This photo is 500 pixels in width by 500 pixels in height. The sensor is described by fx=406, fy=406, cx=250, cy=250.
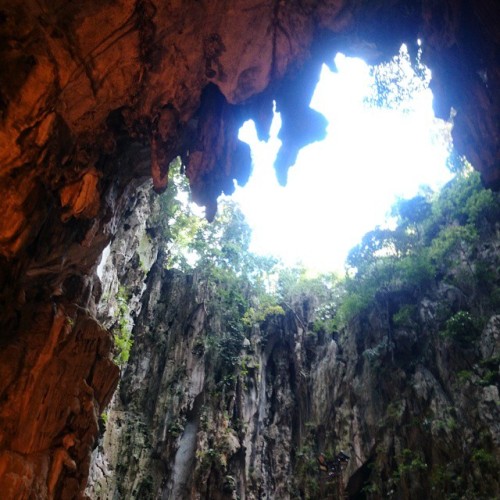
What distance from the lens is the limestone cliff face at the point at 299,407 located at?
40.7 ft

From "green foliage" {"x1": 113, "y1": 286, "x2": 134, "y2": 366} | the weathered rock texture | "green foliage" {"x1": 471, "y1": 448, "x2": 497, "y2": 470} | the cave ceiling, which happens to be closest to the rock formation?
"green foliage" {"x1": 471, "y1": 448, "x2": 497, "y2": 470}

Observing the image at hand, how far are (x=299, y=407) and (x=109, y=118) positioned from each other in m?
13.7

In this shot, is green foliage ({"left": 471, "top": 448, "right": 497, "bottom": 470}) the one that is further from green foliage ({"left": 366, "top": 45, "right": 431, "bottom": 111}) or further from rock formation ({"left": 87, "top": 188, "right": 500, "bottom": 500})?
green foliage ({"left": 366, "top": 45, "right": 431, "bottom": 111})

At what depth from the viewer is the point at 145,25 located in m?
8.70

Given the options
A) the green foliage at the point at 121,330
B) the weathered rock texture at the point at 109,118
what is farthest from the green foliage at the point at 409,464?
the green foliage at the point at 121,330

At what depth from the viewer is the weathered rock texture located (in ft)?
26.1

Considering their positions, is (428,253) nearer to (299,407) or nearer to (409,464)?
(409,464)

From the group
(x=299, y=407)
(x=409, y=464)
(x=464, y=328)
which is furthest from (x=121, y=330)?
(x=464, y=328)

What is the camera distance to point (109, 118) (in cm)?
986

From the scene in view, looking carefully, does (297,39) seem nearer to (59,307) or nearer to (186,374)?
(59,307)

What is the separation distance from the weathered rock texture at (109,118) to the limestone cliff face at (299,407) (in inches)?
200

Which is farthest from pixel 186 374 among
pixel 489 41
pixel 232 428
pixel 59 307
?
pixel 489 41

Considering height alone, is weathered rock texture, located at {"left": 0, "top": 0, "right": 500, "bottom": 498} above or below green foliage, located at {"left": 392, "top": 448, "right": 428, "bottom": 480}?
above

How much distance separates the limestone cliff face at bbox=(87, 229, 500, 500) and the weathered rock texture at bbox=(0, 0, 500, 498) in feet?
16.7
